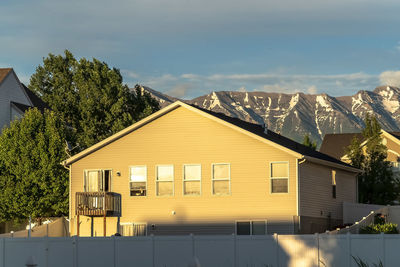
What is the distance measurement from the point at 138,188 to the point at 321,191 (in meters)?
10.2

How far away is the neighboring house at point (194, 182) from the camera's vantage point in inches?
1724

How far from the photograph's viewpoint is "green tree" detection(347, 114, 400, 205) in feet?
206

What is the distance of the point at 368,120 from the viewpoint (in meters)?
69.9

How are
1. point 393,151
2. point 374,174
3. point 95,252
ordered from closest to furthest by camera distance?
point 95,252 → point 374,174 → point 393,151

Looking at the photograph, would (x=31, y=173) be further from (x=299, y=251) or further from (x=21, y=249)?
(x=299, y=251)

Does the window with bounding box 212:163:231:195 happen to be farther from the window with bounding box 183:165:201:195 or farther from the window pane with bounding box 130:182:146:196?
the window pane with bounding box 130:182:146:196

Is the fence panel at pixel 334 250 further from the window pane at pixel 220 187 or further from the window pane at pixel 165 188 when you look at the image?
the window pane at pixel 165 188

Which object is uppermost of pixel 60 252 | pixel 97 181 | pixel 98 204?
pixel 97 181

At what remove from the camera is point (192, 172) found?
4550 cm

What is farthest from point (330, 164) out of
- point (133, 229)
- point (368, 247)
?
point (368, 247)

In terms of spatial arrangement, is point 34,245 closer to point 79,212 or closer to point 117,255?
point 117,255

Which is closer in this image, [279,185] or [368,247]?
[368,247]

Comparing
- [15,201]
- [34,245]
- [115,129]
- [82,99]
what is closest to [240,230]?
[34,245]

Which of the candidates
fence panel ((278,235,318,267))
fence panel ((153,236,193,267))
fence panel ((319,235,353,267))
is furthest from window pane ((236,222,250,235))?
fence panel ((319,235,353,267))
